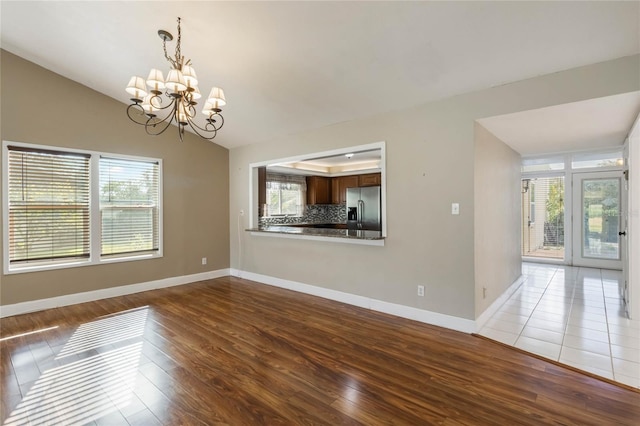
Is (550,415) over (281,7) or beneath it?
beneath

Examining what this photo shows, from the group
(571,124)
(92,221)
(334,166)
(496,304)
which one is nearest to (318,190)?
(334,166)

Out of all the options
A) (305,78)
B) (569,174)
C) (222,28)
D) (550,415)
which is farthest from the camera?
(569,174)

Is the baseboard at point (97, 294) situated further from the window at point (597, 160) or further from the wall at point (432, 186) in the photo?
the window at point (597, 160)

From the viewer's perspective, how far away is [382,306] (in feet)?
12.3

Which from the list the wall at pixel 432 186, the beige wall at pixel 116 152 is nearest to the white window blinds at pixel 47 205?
the beige wall at pixel 116 152

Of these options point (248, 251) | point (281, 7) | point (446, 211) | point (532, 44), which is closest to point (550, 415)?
point (446, 211)

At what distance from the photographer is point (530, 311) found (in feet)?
12.1

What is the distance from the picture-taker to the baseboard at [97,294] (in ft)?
12.3

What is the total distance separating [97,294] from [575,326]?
240 inches

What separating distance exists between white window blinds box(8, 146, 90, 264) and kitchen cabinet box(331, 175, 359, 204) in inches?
208

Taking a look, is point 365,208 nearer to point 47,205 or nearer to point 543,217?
point 543,217

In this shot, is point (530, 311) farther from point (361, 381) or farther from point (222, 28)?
point (222, 28)

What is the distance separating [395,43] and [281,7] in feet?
3.20

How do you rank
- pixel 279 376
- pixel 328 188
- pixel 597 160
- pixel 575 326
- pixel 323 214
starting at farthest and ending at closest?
pixel 323 214 → pixel 328 188 → pixel 597 160 → pixel 575 326 → pixel 279 376
